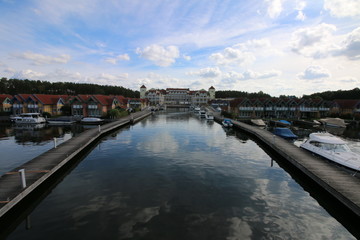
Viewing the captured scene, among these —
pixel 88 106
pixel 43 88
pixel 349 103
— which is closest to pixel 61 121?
pixel 88 106

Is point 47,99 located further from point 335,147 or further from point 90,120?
point 335,147

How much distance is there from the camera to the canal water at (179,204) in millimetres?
12289

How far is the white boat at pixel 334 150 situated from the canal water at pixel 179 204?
19.9 feet

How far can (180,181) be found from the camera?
1972cm

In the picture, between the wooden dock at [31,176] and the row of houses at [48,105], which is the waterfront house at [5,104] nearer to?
the row of houses at [48,105]

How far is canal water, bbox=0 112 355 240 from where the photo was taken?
1229 centimetres

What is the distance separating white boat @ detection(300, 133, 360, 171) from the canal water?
605 centimetres

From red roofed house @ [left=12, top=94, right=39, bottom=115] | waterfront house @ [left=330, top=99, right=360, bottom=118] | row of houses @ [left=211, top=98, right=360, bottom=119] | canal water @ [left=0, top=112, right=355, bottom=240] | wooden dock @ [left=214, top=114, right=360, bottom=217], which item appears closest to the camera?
canal water @ [left=0, top=112, right=355, bottom=240]

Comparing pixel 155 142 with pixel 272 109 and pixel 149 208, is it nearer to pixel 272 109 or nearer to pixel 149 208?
pixel 149 208

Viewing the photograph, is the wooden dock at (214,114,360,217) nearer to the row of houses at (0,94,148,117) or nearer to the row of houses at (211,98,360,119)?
the row of houses at (211,98,360,119)

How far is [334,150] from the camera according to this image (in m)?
24.1

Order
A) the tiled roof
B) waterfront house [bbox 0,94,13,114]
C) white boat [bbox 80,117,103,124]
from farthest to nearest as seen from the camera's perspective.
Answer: waterfront house [bbox 0,94,13,114] → the tiled roof → white boat [bbox 80,117,103,124]

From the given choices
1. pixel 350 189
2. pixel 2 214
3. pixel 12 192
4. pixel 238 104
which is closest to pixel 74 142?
pixel 12 192

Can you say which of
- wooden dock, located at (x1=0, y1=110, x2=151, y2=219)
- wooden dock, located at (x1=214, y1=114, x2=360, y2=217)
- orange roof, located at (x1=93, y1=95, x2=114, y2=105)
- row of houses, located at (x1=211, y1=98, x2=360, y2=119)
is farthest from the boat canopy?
orange roof, located at (x1=93, y1=95, x2=114, y2=105)
